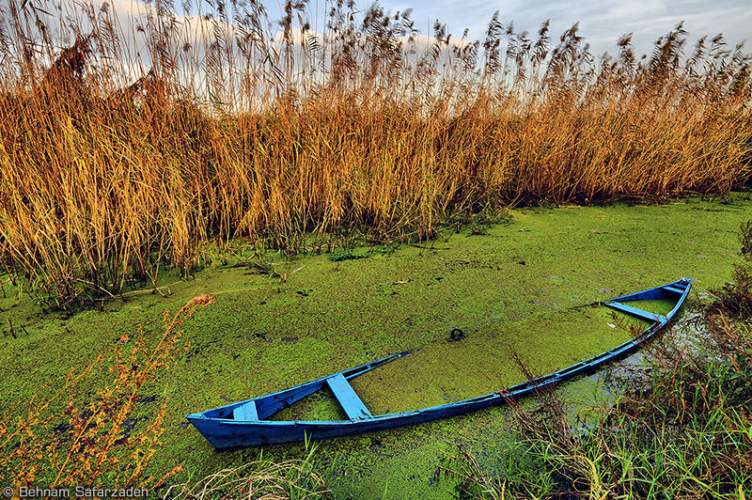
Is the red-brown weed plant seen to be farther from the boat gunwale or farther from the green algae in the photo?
the boat gunwale

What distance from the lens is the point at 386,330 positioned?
5.79 feet

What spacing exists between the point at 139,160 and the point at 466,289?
1.70m

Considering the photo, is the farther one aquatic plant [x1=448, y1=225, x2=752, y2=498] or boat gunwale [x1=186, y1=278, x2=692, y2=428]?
boat gunwale [x1=186, y1=278, x2=692, y2=428]

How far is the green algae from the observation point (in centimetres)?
117

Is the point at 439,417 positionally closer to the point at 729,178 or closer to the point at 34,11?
the point at 34,11

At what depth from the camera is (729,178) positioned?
13.9 ft

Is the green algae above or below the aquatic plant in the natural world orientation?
below

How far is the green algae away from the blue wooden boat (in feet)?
0.11

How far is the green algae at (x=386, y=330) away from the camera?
3.83 ft

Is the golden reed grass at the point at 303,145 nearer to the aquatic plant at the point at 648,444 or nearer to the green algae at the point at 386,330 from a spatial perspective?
the green algae at the point at 386,330

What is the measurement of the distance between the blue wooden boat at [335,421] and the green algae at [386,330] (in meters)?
0.03

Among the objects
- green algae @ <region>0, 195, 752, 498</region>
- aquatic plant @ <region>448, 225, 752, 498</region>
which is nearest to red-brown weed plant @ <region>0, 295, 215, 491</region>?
green algae @ <region>0, 195, 752, 498</region>

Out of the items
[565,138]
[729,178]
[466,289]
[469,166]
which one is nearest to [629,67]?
[565,138]

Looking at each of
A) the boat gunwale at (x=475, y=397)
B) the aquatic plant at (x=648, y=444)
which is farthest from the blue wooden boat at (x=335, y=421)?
→ the aquatic plant at (x=648, y=444)
